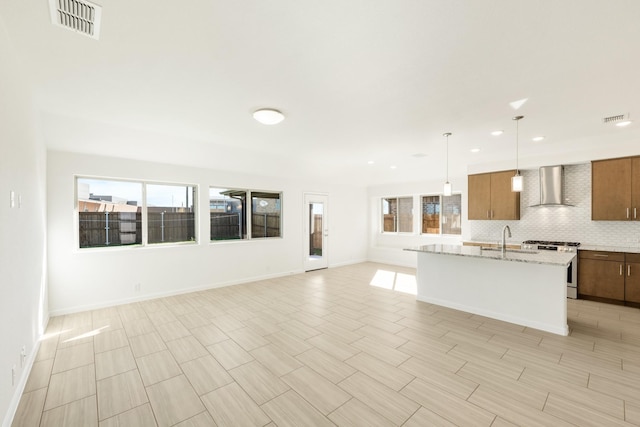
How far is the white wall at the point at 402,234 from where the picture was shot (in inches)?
277

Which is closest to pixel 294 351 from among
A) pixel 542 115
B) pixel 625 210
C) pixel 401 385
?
pixel 401 385

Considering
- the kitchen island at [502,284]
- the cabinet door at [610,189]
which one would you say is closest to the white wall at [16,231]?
the kitchen island at [502,284]

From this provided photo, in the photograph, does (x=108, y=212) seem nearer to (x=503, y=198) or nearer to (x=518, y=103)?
(x=518, y=103)

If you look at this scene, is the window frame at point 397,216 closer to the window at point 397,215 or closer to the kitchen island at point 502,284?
the window at point 397,215

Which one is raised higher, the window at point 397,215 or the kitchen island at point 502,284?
the window at point 397,215

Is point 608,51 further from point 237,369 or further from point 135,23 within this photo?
point 237,369

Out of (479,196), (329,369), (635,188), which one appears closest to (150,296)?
(329,369)

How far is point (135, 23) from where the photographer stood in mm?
1837

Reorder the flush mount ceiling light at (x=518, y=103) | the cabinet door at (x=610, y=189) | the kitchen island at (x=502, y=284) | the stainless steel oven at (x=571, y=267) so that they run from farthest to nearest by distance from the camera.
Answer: the stainless steel oven at (x=571, y=267) → the cabinet door at (x=610, y=189) → the kitchen island at (x=502, y=284) → the flush mount ceiling light at (x=518, y=103)

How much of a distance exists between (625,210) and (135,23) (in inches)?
273

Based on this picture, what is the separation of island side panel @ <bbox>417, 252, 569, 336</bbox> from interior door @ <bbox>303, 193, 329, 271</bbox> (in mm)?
3307

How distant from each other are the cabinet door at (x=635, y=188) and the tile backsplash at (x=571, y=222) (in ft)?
1.14

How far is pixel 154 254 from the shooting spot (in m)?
4.94

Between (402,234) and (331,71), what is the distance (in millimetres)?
6592
